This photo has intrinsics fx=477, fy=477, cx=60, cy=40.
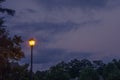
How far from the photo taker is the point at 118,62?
99.6m

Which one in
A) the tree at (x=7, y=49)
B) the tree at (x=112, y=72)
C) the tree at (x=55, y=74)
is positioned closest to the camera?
the tree at (x=7, y=49)

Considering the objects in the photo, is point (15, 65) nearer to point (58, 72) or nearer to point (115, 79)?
point (115, 79)

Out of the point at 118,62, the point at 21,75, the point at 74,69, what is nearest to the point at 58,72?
the point at 118,62

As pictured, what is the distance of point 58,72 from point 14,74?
57651 millimetres

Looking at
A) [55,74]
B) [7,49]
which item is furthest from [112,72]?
[7,49]

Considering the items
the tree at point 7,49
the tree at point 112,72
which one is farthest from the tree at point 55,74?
the tree at point 7,49

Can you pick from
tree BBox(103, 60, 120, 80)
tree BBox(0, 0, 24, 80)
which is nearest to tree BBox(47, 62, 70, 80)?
tree BBox(103, 60, 120, 80)

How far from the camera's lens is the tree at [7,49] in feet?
113

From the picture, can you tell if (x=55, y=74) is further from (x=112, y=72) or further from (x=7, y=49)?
(x=7, y=49)

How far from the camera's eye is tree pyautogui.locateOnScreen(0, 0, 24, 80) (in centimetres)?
3431

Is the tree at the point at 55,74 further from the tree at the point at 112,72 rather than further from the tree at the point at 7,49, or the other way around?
the tree at the point at 7,49

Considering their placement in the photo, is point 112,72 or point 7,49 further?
point 112,72

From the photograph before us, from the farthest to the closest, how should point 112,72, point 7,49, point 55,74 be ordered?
point 55,74
point 112,72
point 7,49

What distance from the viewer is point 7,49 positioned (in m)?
35.1
